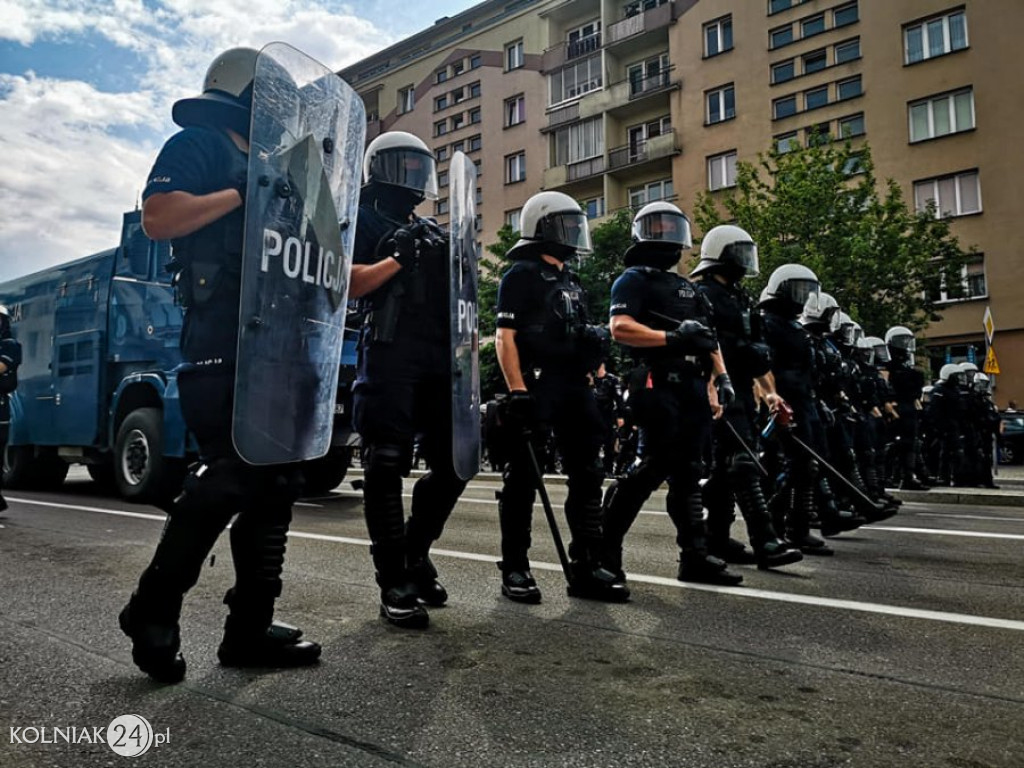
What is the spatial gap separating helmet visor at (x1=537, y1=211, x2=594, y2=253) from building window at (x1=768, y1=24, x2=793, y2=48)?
90.8 feet

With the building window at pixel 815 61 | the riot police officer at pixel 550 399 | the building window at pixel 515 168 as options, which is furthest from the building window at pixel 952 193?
the riot police officer at pixel 550 399

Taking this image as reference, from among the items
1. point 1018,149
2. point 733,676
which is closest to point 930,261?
point 1018,149

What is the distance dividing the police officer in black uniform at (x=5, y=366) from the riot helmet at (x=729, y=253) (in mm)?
6128

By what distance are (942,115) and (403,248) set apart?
86.2ft

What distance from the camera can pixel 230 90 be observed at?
261cm

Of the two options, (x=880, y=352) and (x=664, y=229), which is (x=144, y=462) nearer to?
(x=664, y=229)

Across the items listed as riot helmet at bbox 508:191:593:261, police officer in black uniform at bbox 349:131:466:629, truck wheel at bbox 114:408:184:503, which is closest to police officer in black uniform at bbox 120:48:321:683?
police officer in black uniform at bbox 349:131:466:629

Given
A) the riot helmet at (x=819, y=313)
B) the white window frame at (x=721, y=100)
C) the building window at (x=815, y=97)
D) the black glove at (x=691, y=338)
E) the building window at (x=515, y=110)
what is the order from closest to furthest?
1. the black glove at (x=691, y=338)
2. the riot helmet at (x=819, y=313)
3. the building window at (x=815, y=97)
4. the white window frame at (x=721, y=100)
5. the building window at (x=515, y=110)

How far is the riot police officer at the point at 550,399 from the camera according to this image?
3902 mm

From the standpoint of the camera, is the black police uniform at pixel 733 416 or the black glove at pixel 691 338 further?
the black police uniform at pixel 733 416

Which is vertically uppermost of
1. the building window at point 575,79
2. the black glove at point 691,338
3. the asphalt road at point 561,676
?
the building window at point 575,79

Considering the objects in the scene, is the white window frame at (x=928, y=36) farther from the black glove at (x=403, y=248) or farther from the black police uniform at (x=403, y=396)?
the black glove at (x=403, y=248)

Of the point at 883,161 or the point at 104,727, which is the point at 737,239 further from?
the point at 883,161

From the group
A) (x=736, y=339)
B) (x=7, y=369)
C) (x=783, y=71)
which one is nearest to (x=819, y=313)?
(x=736, y=339)
